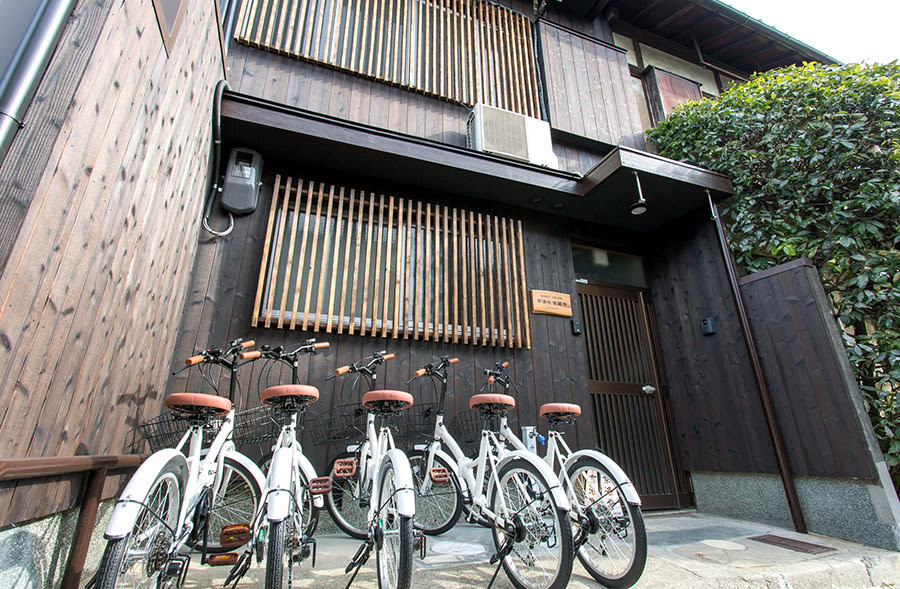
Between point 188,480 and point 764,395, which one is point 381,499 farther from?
point 764,395

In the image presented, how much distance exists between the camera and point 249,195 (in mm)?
3484

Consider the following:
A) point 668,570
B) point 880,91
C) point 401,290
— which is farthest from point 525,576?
point 880,91

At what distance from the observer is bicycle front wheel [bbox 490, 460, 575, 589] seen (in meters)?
1.85

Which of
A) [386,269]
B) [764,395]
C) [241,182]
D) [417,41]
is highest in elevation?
[417,41]

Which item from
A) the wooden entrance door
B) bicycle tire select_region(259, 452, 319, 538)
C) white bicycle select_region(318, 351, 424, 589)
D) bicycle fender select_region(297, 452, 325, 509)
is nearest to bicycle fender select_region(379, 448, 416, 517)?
white bicycle select_region(318, 351, 424, 589)

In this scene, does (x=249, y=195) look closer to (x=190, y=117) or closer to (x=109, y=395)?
(x=190, y=117)

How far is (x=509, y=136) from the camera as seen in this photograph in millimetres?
4477

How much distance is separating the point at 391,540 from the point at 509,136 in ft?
12.4

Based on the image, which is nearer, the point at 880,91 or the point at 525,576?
the point at 525,576

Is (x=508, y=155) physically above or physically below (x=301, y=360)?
above

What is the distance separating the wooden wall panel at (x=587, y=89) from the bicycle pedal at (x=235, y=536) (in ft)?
15.5

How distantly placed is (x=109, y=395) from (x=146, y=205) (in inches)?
34.3

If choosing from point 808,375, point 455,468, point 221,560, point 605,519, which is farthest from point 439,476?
point 808,375

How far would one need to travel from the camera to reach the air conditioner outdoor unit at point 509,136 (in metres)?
4.37
